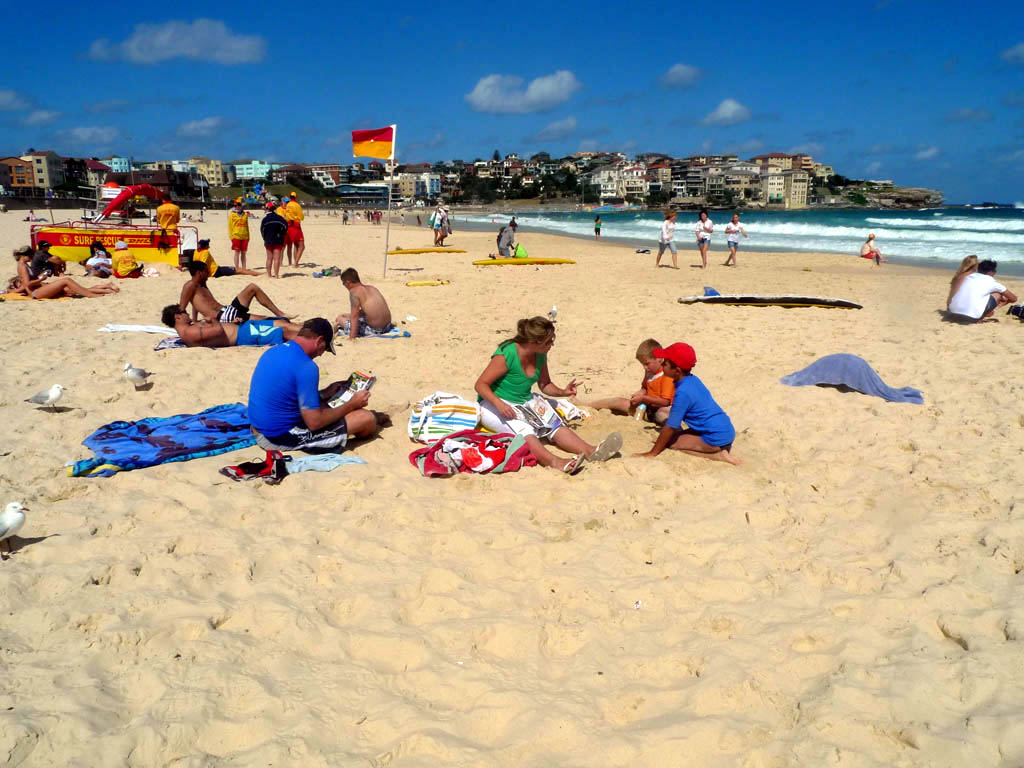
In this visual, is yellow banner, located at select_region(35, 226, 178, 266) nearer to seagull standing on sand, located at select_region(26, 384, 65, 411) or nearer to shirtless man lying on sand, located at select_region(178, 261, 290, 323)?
shirtless man lying on sand, located at select_region(178, 261, 290, 323)

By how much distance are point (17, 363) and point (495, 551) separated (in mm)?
5504

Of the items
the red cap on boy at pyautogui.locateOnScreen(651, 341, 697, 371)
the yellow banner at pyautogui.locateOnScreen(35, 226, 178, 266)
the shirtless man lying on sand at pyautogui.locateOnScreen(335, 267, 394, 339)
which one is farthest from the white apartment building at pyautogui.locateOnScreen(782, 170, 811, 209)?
the red cap on boy at pyautogui.locateOnScreen(651, 341, 697, 371)

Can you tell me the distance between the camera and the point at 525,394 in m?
5.05

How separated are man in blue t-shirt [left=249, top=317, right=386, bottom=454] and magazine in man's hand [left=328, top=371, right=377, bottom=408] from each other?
493 mm

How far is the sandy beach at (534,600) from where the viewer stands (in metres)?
2.32

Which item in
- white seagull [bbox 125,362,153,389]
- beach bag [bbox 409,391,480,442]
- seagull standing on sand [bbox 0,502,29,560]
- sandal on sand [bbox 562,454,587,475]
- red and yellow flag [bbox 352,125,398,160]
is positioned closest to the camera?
seagull standing on sand [bbox 0,502,29,560]

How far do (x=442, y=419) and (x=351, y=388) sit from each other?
891mm

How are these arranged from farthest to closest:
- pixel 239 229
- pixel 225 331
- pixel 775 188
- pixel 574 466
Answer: pixel 775 188 < pixel 239 229 < pixel 225 331 < pixel 574 466

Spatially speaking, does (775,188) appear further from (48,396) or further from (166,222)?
(48,396)

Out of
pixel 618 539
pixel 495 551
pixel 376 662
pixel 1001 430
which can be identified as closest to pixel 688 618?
pixel 618 539

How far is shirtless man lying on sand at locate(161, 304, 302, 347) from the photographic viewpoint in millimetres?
7199

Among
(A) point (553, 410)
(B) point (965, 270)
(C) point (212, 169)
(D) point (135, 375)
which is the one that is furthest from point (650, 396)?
(C) point (212, 169)

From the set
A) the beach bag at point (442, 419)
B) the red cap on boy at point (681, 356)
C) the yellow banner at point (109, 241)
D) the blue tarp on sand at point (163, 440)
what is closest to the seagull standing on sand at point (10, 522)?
the blue tarp on sand at point (163, 440)

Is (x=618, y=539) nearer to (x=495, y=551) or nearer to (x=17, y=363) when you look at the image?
(x=495, y=551)
